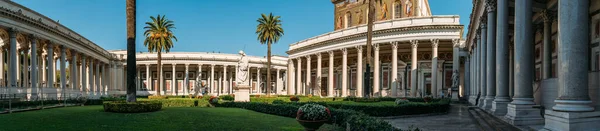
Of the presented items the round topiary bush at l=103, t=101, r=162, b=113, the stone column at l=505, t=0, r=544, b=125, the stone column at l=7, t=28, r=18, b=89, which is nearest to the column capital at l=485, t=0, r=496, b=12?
the stone column at l=505, t=0, r=544, b=125

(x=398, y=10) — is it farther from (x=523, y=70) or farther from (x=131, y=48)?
(x=523, y=70)

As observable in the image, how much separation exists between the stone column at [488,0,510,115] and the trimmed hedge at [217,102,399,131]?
556 centimetres

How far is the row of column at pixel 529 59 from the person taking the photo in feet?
25.9

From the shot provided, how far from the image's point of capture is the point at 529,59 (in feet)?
37.8

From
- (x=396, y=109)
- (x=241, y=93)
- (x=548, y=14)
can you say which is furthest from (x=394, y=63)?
(x=548, y=14)

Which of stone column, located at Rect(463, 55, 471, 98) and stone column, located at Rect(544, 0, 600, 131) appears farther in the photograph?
stone column, located at Rect(463, 55, 471, 98)

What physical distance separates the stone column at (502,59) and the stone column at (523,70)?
176 cm

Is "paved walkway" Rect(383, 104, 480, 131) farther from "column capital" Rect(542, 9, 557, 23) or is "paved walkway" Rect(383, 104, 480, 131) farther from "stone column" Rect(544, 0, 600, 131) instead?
"column capital" Rect(542, 9, 557, 23)

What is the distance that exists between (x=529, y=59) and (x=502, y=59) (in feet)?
6.43

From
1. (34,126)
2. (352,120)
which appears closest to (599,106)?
(352,120)

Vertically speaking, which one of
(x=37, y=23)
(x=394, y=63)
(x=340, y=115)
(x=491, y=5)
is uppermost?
(x=37, y=23)

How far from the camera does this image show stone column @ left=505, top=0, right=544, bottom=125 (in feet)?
36.7

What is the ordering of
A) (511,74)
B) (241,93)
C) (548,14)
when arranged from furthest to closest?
(241,93) → (511,74) → (548,14)

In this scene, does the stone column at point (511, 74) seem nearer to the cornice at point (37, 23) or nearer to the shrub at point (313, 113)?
the shrub at point (313, 113)
